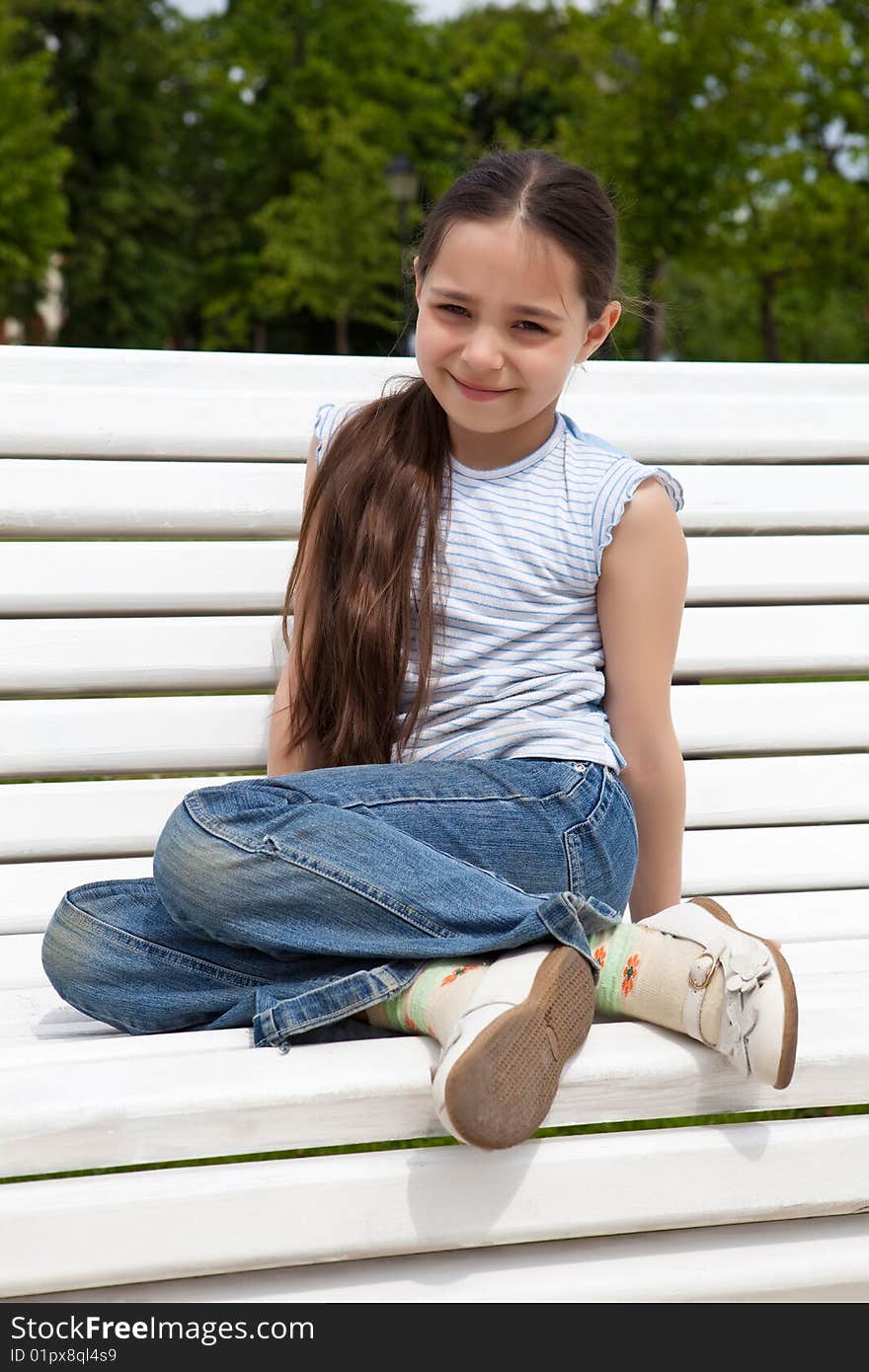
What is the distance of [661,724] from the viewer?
229 cm

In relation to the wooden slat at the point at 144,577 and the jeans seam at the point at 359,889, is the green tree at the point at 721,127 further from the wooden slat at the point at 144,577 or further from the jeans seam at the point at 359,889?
the jeans seam at the point at 359,889

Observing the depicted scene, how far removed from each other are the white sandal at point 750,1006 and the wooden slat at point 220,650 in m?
1.09

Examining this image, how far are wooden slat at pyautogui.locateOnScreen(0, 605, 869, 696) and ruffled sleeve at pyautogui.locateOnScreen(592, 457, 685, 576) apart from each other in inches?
22.5

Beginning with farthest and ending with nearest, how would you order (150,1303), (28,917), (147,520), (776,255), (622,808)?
(776,255)
(147,520)
(28,917)
(622,808)
(150,1303)

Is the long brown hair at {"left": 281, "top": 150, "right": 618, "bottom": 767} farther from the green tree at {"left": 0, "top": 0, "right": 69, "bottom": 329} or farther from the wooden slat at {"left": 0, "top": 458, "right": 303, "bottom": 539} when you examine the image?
the green tree at {"left": 0, "top": 0, "right": 69, "bottom": 329}

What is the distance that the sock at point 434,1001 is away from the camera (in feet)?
5.76

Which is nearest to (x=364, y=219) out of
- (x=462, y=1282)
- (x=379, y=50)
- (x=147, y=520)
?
(x=379, y=50)

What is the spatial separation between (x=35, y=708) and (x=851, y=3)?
16.7 meters

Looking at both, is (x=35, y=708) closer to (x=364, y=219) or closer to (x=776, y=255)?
(x=776, y=255)

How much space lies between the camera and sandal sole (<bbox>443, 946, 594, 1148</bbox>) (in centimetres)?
154

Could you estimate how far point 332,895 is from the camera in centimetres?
188

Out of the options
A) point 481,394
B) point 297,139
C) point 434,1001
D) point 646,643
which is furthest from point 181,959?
point 297,139

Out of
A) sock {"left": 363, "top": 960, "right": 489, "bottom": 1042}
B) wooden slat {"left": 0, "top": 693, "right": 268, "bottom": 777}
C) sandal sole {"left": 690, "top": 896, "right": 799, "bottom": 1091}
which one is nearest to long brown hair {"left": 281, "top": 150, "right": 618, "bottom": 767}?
wooden slat {"left": 0, "top": 693, "right": 268, "bottom": 777}

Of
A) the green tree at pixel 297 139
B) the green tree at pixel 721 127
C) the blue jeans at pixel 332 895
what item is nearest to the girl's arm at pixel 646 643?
the blue jeans at pixel 332 895
